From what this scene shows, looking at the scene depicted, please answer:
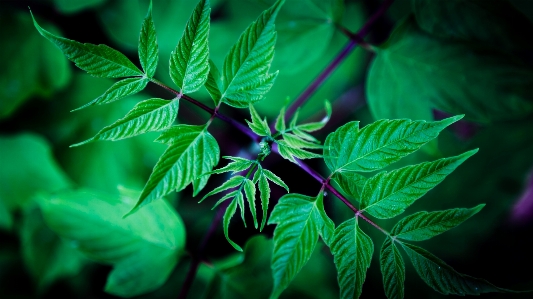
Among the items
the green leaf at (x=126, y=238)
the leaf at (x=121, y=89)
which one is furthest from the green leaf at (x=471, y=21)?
the green leaf at (x=126, y=238)

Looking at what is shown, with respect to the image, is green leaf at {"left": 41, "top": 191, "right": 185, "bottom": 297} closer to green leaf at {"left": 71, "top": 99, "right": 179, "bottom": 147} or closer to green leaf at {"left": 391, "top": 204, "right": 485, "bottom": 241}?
green leaf at {"left": 71, "top": 99, "right": 179, "bottom": 147}

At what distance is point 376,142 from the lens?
594mm

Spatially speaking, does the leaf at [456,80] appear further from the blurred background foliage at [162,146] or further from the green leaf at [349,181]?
the green leaf at [349,181]

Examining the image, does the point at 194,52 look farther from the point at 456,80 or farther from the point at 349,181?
the point at 456,80

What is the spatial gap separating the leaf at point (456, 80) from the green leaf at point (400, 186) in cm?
44

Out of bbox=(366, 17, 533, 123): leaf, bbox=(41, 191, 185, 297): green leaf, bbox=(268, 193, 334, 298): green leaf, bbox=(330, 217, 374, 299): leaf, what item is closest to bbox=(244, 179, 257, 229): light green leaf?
bbox=(268, 193, 334, 298): green leaf

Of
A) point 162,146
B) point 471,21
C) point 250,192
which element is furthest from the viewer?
point 162,146

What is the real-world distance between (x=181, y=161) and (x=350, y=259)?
313 mm

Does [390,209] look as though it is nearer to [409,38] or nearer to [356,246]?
[356,246]

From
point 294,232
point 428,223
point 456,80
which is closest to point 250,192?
point 294,232

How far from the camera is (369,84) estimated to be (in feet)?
3.40

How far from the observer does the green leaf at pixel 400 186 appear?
0.58 meters

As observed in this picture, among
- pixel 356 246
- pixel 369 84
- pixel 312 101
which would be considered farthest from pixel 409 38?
pixel 356 246

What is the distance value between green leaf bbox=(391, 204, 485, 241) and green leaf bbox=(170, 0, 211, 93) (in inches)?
16.2
